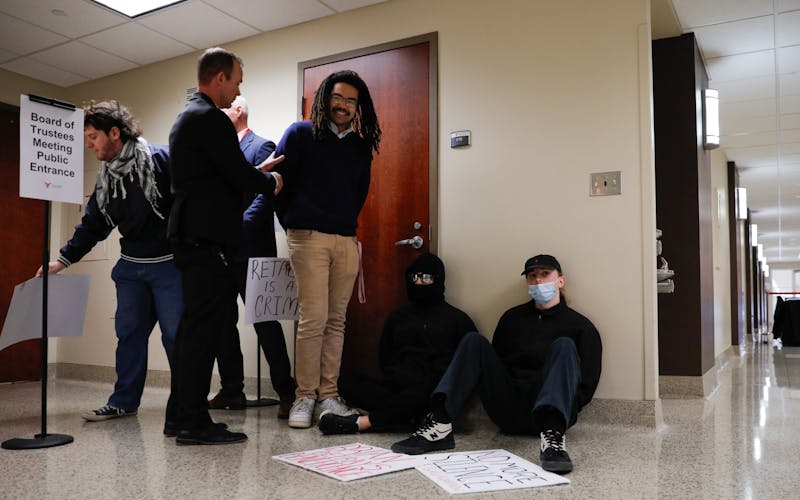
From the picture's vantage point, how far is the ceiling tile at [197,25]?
395 cm

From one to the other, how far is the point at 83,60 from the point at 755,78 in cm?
547

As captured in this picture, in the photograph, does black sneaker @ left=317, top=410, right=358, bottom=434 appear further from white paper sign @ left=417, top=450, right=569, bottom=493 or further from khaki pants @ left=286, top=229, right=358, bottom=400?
white paper sign @ left=417, top=450, right=569, bottom=493

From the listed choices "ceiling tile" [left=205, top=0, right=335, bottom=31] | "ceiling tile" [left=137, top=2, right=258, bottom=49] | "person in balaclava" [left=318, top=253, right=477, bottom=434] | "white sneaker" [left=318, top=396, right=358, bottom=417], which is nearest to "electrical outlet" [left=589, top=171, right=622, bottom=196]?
"person in balaclava" [left=318, top=253, right=477, bottom=434]

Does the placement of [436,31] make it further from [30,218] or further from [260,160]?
[30,218]

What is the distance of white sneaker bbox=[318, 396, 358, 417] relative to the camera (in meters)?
3.00

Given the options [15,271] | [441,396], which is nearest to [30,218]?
[15,271]

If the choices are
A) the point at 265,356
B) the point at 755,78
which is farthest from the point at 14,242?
the point at 755,78

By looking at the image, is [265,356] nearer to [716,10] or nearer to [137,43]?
[137,43]

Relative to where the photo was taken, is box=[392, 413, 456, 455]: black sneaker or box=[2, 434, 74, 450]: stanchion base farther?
box=[2, 434, 74, 450]: stanchion base

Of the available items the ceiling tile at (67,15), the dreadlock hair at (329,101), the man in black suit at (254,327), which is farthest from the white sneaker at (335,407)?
the ceiling tile at (67,15)

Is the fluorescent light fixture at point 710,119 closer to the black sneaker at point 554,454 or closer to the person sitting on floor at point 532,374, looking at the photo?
the person sitting on floor at point 532,374

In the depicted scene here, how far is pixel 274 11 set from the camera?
393 centimetres

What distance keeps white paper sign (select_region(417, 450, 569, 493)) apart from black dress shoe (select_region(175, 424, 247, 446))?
0.86 m

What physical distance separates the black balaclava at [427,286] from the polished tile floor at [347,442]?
681 mm
